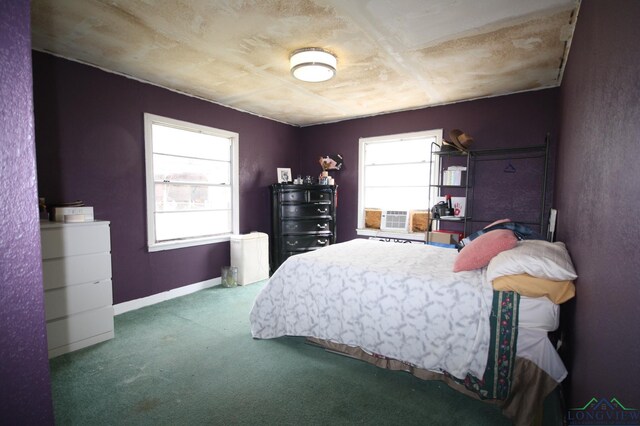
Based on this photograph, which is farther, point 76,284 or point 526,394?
point 76,284

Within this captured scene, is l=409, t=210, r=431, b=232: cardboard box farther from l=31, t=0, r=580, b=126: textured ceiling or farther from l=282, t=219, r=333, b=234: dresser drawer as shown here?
l=31, t=0, r=580, b=126: textured ceiling

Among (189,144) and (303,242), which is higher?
(189,144)

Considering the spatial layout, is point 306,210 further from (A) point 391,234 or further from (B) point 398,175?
(B) point 398,175

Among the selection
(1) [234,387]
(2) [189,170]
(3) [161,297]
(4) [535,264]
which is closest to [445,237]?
(4) [535,264]

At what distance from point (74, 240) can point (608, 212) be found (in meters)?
3.29

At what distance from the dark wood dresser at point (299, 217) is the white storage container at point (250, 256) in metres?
0.20

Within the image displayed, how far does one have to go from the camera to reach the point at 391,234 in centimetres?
448

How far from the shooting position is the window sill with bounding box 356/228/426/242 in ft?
14.0

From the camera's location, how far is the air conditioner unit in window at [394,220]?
443 cm

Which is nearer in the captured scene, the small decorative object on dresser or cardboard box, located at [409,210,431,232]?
cardboard box, located at [409,210,431,232]

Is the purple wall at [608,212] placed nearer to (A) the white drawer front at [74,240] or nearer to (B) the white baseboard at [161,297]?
(A) the white drawer front at [74,240]

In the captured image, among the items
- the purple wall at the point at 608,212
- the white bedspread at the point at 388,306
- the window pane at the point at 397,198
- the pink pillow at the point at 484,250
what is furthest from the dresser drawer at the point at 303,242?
the purple wall at the point at 608,212

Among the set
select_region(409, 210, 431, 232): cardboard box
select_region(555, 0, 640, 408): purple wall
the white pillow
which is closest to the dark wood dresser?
select_region(409, 210, 431, 232): cardboard box

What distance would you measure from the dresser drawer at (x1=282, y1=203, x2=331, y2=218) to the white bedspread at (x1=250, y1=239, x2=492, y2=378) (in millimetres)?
1802
